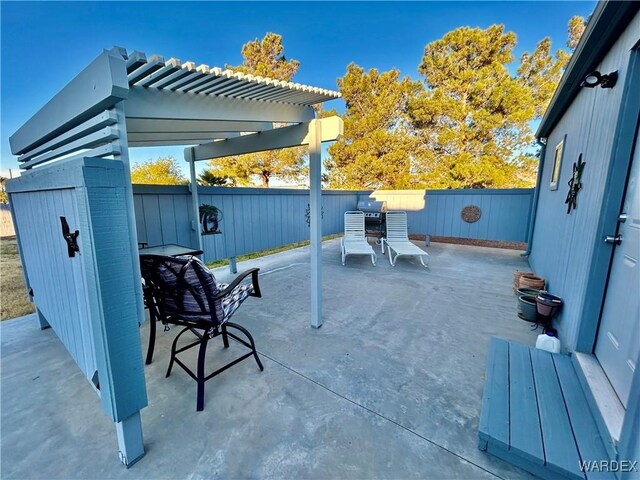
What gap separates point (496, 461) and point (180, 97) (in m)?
2.99

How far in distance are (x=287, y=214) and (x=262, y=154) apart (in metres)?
6.50

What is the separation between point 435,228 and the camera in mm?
7395

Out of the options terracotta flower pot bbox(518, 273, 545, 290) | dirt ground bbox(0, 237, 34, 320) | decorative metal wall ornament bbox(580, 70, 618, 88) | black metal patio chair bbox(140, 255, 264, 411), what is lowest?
dirt ground bbox(0, 237, 34, 320)

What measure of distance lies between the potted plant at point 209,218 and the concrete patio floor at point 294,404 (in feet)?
5.99

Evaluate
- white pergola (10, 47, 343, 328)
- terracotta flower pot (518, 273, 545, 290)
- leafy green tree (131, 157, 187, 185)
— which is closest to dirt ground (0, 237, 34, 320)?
white pergola (10, 47, 343, 328)

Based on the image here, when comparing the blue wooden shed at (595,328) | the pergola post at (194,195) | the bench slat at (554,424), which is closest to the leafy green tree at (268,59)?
the pergola post at (194,195)

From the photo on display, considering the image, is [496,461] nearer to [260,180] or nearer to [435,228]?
[435,228]

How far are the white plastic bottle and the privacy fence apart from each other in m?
4.33

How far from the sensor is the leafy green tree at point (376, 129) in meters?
10.7

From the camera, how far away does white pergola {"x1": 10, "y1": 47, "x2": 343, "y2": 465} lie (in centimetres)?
129

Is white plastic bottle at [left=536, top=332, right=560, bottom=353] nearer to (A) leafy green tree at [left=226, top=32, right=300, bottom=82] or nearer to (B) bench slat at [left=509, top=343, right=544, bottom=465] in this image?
(B) bench slat at [left=509, top=343, right=544, bottom=465]

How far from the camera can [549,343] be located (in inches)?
85.1

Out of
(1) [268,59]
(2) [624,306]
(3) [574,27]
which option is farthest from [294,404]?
(3) [574,27]

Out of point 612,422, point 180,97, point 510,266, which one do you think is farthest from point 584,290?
point 510,266
